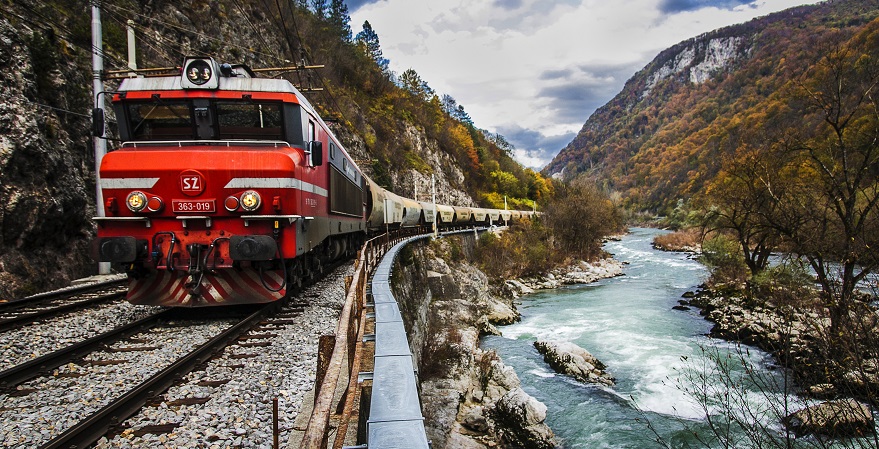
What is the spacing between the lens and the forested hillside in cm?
995

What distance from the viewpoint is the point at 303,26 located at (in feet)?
141

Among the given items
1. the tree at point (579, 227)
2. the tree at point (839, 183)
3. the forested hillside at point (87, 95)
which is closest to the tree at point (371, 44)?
the forested hillside at point (87, 95)

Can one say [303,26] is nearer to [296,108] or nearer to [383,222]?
[383,222]

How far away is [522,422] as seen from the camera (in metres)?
9.85

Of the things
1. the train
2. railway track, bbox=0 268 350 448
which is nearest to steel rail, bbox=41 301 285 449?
railway track, bbox=0 268 350 448

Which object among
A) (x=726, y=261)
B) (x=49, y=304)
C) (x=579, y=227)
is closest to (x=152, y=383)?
(x=49, y=304)

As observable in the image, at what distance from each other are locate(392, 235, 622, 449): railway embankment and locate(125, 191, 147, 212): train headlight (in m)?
6.80

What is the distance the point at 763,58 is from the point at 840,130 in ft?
530

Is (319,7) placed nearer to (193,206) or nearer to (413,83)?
(413,83)

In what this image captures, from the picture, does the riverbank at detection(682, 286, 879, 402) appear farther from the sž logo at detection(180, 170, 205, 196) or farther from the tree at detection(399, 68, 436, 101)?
the tree at detection(399, 68, 436, 101)

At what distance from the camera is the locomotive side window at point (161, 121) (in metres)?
7.12

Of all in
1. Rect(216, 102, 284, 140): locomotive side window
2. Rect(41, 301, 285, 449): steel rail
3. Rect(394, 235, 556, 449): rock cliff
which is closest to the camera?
Rect(41, 301, 285, 449): steel rail

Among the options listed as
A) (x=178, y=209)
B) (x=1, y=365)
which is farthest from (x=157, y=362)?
(x=178, y=209)

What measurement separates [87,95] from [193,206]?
10380 millimetres
